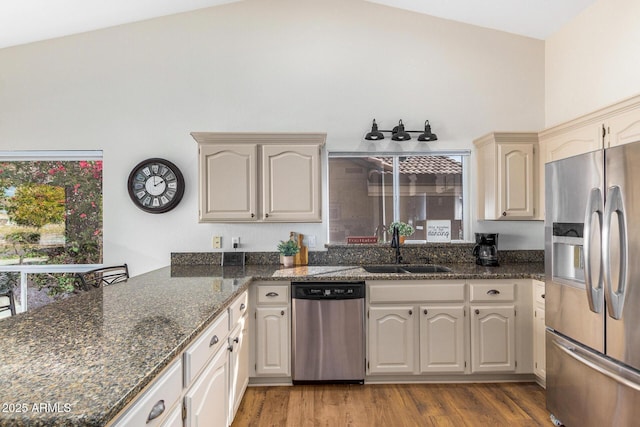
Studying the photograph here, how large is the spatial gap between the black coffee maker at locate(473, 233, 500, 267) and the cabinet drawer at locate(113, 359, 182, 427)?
2650mm

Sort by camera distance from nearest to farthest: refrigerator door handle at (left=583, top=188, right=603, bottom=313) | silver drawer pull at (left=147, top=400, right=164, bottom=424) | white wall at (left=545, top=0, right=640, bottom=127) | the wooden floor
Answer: silver drawer pull at (left=147, top=400, right=164, bottom=424) < refrigerator door handle at (left=583, top=188, right=603, bottom=313) < the wooden floor < white wall at (left=545, top=0, right=640, bottom=127)

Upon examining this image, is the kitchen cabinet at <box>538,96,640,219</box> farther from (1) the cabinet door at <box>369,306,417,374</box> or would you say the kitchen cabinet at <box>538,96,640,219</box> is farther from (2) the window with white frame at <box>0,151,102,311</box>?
(2) the window with white frame at <box>0,151,102,311</box>

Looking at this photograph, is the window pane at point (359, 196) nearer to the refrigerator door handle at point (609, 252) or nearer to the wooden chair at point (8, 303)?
the refrigerator door handle at point (609, 252)

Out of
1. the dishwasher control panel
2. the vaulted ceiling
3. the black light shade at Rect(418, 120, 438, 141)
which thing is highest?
the vaulted ceiling

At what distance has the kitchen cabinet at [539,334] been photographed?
2.54m

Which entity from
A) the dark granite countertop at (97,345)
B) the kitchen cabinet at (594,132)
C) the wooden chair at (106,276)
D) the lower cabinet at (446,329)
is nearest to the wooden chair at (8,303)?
the wooden chair at (106,276)

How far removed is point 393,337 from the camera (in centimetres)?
262

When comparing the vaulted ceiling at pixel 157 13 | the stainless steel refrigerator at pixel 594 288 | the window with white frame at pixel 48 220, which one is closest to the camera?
the stainless steel refrigerator at pixel 594 288

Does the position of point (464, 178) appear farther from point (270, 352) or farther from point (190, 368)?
point (190, 368)

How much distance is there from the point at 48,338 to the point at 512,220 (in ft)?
10.8

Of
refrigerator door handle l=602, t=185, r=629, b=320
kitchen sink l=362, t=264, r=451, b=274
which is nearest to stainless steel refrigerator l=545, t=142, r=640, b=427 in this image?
refrigerator door handle l=602, t=185, r=629, b=320

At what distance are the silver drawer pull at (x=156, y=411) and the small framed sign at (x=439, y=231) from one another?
2.74 metres

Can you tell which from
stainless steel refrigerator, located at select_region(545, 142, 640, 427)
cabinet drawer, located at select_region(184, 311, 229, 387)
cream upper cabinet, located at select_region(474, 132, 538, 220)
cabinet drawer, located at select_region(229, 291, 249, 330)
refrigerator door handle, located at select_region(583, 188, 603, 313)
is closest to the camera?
cabinet drawer, located at select_region(184, 311, 229, 387)

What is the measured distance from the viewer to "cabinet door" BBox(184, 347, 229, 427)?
1365 millimetres
